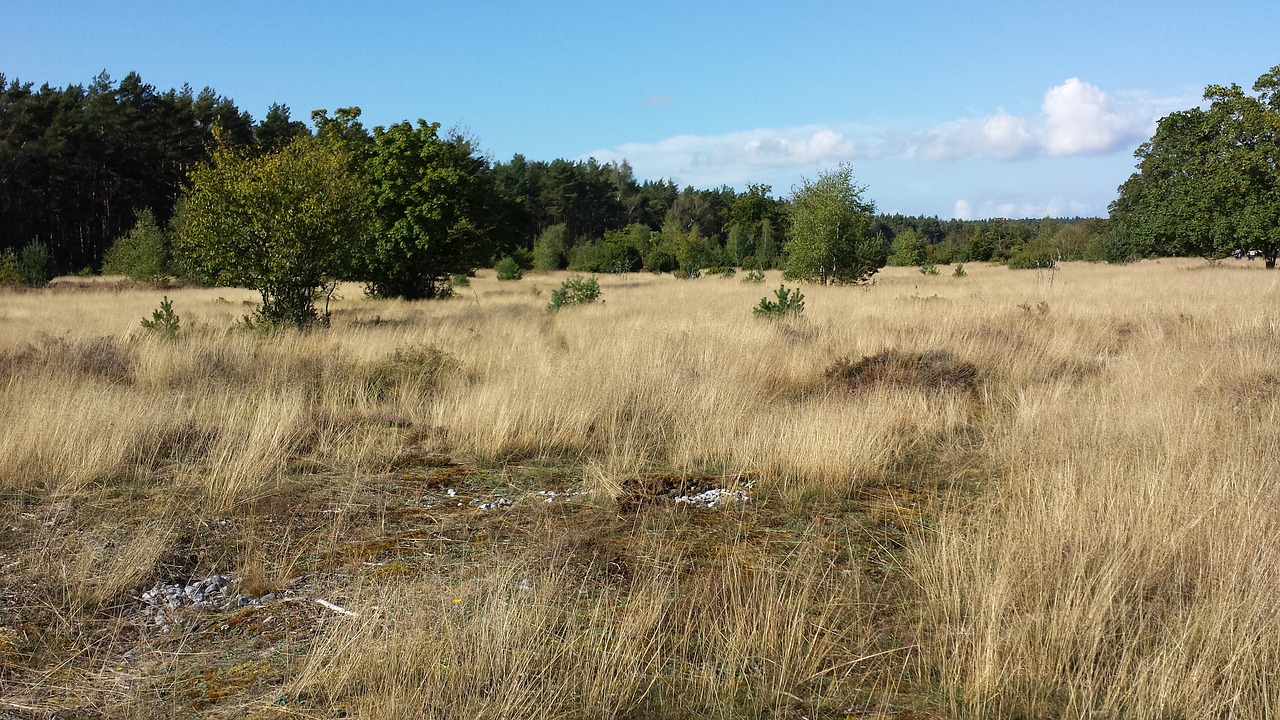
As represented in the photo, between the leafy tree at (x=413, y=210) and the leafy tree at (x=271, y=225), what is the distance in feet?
27.7

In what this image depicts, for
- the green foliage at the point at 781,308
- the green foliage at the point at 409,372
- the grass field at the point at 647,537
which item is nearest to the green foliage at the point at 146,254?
the grass field at the point at 647,537

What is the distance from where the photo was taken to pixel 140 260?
32.0 m

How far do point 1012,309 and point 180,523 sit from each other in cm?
1478

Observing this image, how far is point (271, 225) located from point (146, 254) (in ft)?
77.0

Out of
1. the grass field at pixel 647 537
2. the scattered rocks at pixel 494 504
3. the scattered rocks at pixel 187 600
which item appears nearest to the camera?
the grass field at pixel 647 537

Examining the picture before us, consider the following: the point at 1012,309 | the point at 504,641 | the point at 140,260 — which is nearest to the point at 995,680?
the point at 504,641

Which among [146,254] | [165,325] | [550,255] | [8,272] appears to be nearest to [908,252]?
[550,255]

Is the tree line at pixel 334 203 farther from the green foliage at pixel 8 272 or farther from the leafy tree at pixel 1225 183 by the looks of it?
the leafy tree at pixel 1225 183

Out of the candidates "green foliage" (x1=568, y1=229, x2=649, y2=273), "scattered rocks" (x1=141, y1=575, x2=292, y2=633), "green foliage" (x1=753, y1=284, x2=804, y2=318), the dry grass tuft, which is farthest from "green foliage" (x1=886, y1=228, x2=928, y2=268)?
"scattered rocks" (x1=141, y1=575, x2=292, y2=633)

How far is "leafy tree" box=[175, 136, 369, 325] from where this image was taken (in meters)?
12.6

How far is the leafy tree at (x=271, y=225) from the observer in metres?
12.6

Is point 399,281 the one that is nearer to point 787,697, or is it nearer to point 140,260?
point 140,260

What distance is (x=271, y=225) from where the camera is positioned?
12.8 metres

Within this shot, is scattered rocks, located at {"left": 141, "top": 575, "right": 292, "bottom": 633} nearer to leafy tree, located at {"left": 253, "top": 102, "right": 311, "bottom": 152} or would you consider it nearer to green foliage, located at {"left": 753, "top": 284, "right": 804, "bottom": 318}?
green foliage, located at {"left": 753, "top": 284, "right": 804, "bottom": 318}
